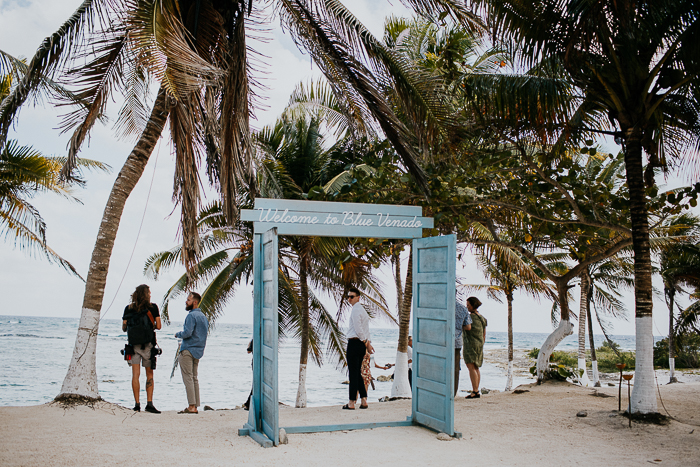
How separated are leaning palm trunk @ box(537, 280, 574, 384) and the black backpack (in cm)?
714

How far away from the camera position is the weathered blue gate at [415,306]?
5.89 meters

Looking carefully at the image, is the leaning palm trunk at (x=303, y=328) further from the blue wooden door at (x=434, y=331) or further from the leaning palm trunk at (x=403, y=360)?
the blue wooden door at (x=434, y=331)

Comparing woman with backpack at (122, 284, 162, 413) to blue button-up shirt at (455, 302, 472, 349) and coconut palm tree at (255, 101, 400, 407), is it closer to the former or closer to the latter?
blue button-up shirt at (455, 302, 472, 349)

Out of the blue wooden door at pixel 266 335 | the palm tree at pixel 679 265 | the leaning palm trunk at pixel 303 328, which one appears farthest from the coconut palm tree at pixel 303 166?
the palm tree at pixel 679 265

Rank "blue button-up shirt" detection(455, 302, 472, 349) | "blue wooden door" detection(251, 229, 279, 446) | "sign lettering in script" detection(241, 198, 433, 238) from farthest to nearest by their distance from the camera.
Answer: "blue button-up shirt" detection(455, 302, 472, 349) < "sign lettering in script" detection(241, 198, 433, 238) < "blue wooden door" detection(251, 229, 279, 446)

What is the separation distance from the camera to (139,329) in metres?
7.57

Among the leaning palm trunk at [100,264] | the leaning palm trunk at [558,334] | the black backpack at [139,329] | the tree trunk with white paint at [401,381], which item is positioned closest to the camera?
the black backpack at [139,329]

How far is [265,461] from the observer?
5137 millimetres

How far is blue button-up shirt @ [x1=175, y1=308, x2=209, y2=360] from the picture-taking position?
7832 mm

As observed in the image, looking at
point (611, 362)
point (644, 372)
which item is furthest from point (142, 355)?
point (611, 362)

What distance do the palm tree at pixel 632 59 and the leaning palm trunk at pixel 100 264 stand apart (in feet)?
16.9

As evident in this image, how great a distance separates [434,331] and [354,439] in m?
1.53

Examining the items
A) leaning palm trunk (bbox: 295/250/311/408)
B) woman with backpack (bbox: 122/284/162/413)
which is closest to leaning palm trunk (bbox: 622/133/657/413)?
woman with backpack (bbox: 122/284/162/413)

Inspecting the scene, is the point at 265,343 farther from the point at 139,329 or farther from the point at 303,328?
the point at 303,328
